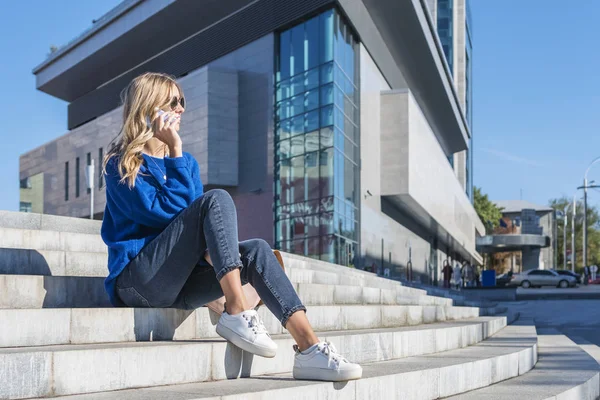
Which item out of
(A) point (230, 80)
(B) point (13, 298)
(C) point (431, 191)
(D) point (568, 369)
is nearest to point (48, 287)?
(B) point (13, 298)

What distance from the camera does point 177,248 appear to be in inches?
124

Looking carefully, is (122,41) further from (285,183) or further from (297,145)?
(285,183)

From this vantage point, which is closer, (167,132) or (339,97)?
(167,132)

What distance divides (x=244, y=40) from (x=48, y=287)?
2776 cm

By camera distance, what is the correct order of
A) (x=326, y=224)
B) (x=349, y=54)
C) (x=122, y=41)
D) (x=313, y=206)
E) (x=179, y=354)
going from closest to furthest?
(x=179, y=354), (x=326, y=224), (x=313, y=206), (x=349, y=54), (x=122, y=41)

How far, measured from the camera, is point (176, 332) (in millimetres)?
3293

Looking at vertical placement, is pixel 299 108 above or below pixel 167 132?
above

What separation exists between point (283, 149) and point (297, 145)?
2.81 feet

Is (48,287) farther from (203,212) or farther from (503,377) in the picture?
(503,377)

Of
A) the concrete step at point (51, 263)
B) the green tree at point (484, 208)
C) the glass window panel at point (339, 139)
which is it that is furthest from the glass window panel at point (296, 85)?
the green tree at point (484, 208)

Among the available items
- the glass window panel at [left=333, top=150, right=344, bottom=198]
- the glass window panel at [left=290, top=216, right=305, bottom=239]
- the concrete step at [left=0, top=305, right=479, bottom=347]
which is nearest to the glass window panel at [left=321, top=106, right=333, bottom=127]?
the glass window panel at [left=333, top=150, right=344, bottom=198]

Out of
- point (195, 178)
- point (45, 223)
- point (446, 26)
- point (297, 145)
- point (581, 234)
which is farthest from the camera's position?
point (581, 234)

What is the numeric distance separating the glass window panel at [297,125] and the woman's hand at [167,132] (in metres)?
24.0

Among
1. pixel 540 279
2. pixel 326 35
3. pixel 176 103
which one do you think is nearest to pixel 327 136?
pixel 326 35
